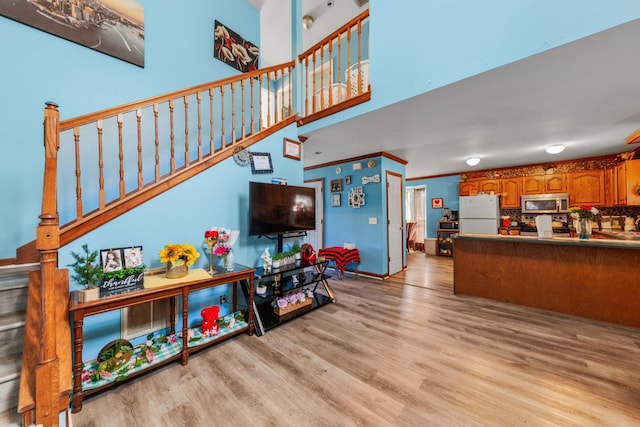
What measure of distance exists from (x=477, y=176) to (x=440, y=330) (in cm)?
510

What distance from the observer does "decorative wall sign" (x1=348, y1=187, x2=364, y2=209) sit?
14.7ft

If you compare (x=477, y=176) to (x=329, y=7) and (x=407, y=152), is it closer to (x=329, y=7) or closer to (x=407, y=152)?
(x=407, y=152)

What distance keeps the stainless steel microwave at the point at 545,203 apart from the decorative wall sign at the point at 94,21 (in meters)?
7.29

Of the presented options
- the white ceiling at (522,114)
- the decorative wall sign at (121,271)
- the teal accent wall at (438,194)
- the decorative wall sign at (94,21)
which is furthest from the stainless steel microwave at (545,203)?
the decorative wall sign at (94,21)

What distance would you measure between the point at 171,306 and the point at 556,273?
14.1ft

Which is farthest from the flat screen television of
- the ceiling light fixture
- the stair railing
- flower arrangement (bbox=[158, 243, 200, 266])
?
the ceiling light fixture

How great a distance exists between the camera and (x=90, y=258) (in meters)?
1.54

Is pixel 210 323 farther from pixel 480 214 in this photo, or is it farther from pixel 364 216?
pixel 480 214

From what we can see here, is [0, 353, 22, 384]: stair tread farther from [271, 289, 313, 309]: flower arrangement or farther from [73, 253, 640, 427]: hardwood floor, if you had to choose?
[271, 289, 313, 309]: flower arrangement

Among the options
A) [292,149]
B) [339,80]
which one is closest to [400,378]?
[292,149]

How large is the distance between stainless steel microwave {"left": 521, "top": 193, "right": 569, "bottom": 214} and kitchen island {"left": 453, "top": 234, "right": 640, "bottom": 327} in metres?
2.76

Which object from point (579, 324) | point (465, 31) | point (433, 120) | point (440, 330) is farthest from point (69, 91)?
point (579, 324)

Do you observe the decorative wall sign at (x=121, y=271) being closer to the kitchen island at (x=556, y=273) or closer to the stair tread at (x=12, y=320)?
the stair tread at (x=12, y=320)

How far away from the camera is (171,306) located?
2.16 meters
